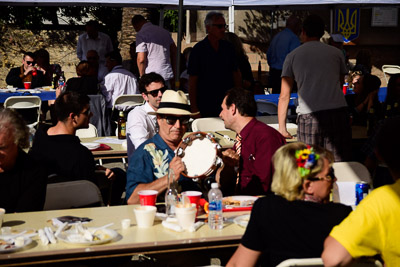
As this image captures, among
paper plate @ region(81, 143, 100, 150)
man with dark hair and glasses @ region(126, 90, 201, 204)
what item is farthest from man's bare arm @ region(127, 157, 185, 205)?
paper plate @ region(81, 143, 100, 150)

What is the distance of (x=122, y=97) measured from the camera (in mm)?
8906

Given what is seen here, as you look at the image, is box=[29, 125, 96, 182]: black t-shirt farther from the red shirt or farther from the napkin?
the napkin

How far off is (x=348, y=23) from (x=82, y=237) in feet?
46.3

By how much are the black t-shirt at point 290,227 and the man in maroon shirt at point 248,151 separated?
1.48 metres

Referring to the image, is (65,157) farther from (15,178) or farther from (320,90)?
(320,90)

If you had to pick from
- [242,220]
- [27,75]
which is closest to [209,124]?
[242,220]

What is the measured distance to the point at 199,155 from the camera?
13.0ft

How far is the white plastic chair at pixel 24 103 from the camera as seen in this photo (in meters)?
8.97

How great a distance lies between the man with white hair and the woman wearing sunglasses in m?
1.45

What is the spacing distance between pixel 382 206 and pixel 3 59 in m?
14.5

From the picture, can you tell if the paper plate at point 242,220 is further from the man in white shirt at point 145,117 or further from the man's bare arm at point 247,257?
the man in white shirt at point 145,117

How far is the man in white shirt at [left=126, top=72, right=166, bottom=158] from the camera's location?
5535 mm

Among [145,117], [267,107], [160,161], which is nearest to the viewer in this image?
[160,161]

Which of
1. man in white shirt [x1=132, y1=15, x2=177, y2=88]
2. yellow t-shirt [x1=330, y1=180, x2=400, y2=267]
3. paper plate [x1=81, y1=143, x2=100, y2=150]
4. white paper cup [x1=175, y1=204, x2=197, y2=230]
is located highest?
man in white shirt [x1=132, y1=15, x2=177, y2=88]
